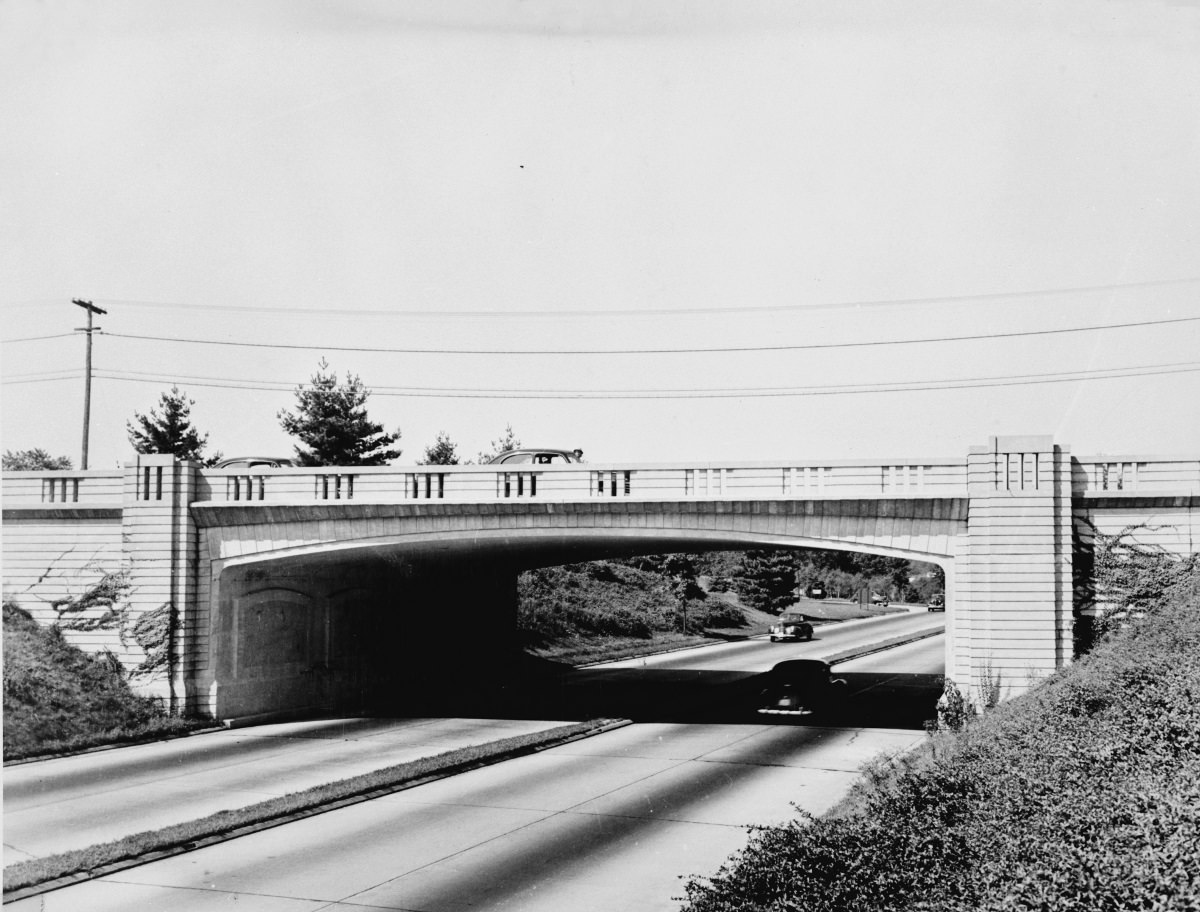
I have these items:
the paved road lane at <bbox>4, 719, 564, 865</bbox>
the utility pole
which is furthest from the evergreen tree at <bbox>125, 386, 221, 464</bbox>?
the paved road lane at <bbox>4, 719, 564, 865</bbox>

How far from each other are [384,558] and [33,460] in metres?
58.1

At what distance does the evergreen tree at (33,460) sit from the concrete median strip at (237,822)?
57.4 m

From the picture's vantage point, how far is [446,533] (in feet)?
80.8

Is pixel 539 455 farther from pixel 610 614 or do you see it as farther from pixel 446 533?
pixel 610 614

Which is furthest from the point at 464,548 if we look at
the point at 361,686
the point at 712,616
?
the point at 712,616

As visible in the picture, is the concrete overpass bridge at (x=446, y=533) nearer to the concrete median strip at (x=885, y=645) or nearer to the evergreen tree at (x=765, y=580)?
the concrete median strip at (x=885, y=645)

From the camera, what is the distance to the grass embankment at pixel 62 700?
22812 mm

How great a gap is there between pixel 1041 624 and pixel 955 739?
454 cm

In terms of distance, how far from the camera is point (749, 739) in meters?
23.6

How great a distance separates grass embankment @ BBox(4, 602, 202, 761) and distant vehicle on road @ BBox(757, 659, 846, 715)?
1510 cm

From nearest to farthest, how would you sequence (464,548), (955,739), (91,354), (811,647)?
(955,739) < (464,548) < (91,354) < (811,647)

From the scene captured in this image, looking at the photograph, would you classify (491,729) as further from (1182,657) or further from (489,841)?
(1182,657)

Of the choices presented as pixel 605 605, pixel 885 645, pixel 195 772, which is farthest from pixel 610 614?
pixel 195 772

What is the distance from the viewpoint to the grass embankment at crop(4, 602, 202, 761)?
74.8ft
